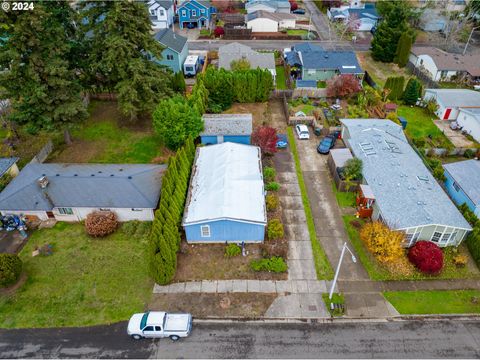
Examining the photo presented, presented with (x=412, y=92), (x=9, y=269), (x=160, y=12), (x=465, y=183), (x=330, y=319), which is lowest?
(x=330, y=319)

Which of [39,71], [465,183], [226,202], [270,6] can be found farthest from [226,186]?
[270,6]

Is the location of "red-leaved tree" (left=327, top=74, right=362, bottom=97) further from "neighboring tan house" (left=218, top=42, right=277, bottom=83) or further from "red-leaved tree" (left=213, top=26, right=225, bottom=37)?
"red-leaved tree" (left=213, top=26, right=225, bottom=37)

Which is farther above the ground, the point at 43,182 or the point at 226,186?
the point at 226,186

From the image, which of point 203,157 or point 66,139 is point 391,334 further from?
point 66,139

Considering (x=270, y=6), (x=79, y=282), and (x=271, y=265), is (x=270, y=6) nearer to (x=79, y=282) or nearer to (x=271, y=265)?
(x=271, y=265)

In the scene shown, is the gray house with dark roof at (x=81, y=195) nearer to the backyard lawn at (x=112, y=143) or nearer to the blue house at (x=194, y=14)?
the backyard lawn at (x=112, y=143)

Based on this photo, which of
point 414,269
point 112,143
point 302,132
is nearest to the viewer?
point 414,269

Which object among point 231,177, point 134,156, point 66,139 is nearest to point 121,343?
point 231,177
